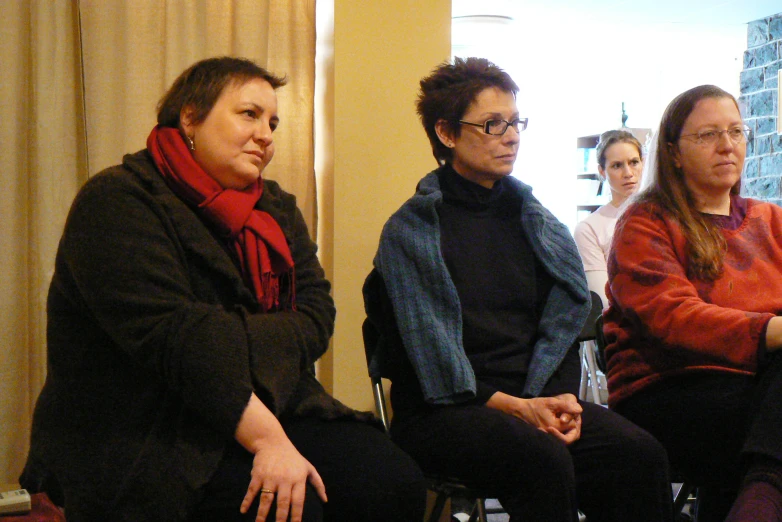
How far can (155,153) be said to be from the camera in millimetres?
1594

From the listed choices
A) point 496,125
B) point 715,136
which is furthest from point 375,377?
point 715,136

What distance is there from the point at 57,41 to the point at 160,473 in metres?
1.48

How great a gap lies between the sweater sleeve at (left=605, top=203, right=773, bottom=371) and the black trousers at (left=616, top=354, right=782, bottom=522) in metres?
0.05

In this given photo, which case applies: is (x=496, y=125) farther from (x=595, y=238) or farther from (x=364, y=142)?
(x=595, y=238)

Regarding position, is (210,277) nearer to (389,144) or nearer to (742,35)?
(389,144)

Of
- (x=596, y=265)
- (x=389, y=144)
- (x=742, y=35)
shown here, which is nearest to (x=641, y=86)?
(x=742, y=35)

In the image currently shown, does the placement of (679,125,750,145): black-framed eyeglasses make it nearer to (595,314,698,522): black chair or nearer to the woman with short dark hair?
the woman with short dark hair

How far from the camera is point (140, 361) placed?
4.66ft

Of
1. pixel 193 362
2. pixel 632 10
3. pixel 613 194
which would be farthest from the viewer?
pixel 632 10

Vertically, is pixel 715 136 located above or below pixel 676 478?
above

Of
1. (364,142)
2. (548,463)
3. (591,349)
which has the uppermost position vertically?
(364,142)

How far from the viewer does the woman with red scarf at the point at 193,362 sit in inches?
54.8

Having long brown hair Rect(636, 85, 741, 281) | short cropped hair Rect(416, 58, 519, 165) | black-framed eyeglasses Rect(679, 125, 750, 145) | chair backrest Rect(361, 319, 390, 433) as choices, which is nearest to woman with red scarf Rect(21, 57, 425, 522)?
chair backrest Rect(361, 319, 390, 433)

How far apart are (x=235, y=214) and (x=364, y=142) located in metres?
0.96
